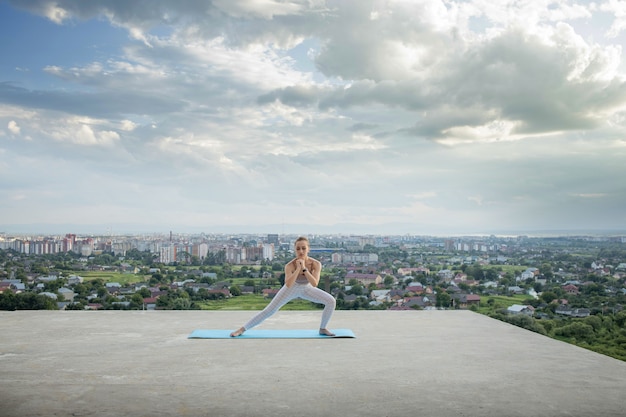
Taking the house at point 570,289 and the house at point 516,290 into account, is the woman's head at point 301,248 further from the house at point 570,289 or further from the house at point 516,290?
the house at point 516,290

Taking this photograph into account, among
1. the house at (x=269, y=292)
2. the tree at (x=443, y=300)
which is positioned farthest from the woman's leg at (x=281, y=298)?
the tree at (x=443, y=300)

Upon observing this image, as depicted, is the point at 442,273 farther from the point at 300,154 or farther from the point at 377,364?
the point at 377,364

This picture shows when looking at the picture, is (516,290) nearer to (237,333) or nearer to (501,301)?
(501,301)

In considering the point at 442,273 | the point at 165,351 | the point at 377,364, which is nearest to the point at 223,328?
the point at 165,351

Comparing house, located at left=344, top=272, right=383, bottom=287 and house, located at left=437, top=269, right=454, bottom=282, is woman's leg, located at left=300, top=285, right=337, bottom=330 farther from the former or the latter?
house, located at left=437, top=269, right=454, bottom=282

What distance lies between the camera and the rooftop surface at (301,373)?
3.01 meters

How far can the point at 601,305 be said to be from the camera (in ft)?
41.1

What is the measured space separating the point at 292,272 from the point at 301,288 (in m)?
0.19

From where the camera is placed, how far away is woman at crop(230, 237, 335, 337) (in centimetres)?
540

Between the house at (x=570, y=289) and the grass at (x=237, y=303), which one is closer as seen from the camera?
the grass at (x=237, y=303)

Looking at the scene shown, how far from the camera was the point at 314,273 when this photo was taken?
5484 millimetres

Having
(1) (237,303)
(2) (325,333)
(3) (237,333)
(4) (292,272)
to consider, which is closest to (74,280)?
(1) (237,303)

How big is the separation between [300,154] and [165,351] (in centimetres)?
1061

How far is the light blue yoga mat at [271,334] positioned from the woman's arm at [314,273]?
537 millimetres
